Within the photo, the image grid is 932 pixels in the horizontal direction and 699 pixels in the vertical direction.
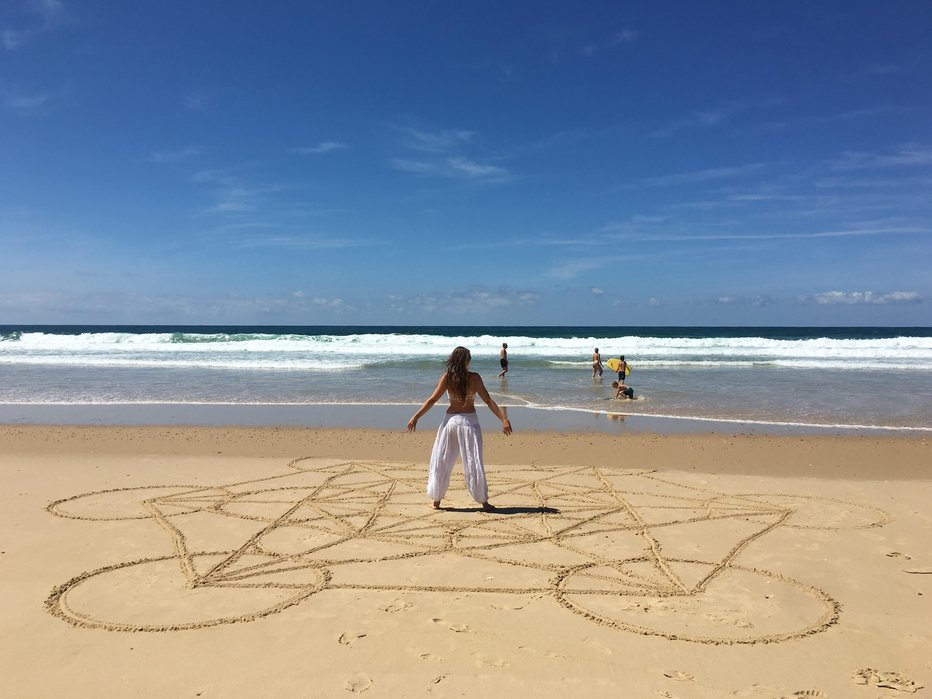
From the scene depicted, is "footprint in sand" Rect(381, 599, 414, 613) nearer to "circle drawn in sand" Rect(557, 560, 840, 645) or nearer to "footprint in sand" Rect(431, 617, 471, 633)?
"footprint in sand" Rect(431, 617, 471, 633)

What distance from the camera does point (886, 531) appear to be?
600 centimetres

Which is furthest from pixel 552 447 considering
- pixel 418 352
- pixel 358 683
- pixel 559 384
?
pixel 418 352

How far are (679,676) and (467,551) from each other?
2259mm

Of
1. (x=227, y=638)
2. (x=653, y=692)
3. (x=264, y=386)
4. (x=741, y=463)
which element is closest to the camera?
(x=653, y=692)

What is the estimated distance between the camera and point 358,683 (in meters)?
3.37

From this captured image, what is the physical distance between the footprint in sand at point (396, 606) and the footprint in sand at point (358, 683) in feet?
2.47

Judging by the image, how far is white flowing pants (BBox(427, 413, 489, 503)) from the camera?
6.59m

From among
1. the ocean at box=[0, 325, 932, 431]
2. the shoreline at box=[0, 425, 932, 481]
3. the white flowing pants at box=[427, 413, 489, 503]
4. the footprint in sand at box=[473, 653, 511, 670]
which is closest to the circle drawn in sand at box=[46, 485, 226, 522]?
Answer: the shoreline at box=[0, 425, 932, 481]

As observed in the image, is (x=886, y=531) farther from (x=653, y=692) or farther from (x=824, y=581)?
(x=653, y=692)

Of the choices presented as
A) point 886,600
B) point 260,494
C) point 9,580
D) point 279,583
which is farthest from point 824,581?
point 9,580

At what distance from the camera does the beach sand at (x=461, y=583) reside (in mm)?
3467

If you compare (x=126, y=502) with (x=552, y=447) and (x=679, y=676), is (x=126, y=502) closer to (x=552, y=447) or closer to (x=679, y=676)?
(x=679, y=676)

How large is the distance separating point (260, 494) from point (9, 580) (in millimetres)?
2796

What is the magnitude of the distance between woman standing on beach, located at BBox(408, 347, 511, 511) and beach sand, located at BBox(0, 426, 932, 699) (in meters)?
0.32
